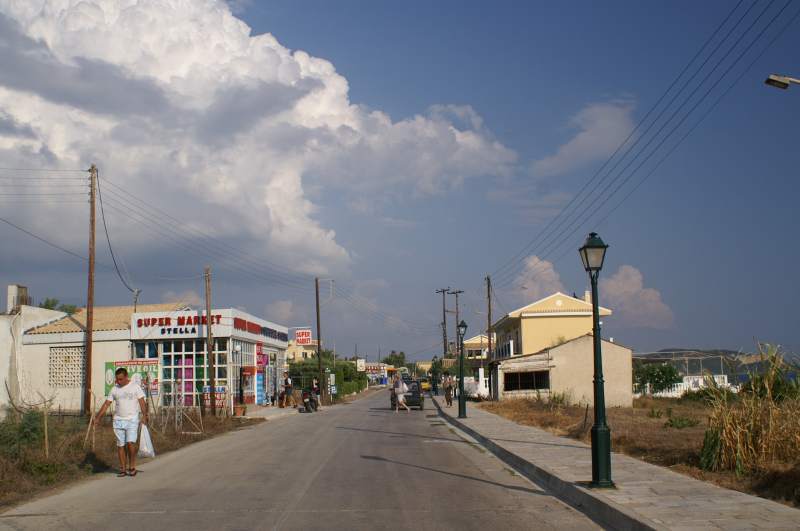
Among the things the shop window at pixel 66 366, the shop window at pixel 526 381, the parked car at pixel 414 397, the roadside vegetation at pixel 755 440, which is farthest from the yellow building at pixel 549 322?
the roadside vegetation at pixel 755 440

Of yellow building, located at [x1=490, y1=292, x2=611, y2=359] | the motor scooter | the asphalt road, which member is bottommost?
the motor scooter

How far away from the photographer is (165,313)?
41625mm

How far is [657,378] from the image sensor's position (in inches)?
2060

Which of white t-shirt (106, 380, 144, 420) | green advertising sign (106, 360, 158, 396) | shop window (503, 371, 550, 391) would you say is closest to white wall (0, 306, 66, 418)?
green advertising sign (106, 360, 158, 396)

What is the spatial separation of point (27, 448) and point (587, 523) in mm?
10263

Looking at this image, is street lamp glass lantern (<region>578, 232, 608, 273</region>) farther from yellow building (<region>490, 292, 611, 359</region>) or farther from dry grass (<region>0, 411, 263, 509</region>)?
yellow building (<region>490, 292, 611, 359</region>)

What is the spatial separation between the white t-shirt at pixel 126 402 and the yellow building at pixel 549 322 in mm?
51457

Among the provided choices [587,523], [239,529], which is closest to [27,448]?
[239,529]

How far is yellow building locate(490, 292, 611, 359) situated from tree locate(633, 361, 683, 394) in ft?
35.1

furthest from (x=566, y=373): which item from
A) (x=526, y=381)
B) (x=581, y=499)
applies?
(x=581, y=499)

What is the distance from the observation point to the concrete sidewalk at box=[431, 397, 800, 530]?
805 cm

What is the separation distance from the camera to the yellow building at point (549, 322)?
63.9m

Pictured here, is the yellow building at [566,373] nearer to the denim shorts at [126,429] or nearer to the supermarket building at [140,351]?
the supermarket building at [140,351]

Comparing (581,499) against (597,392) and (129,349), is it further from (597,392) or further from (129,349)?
(129,349)
